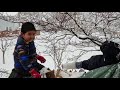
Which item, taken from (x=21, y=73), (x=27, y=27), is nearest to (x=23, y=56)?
(x=21, y=73)

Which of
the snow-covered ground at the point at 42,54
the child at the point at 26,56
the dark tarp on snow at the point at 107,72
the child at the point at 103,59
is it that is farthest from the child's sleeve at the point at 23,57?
the dark tarp on snow at the point at 107,72

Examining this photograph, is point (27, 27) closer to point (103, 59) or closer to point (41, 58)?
point (41, 58)

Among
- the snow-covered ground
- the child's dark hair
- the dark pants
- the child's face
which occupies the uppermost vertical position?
the child's dark hair

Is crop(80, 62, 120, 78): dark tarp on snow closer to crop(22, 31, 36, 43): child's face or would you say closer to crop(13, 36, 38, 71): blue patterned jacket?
crop(13, 36, 38, 71): blue patterned jacket

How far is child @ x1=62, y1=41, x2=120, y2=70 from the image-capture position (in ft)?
14.3

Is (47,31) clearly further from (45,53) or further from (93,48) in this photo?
(93,48)

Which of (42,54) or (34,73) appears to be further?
(42,54)

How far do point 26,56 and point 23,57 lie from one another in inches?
1.6

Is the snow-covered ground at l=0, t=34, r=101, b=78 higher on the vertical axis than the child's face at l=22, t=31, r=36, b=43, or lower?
lower

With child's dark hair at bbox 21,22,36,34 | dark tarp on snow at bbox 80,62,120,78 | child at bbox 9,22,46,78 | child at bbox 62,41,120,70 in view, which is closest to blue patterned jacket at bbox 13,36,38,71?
child at bbox 9,22,46,78

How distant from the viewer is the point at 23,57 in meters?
4.29

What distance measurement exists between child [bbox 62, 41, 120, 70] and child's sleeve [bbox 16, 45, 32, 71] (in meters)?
0.46

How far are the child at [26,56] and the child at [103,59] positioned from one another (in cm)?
37
